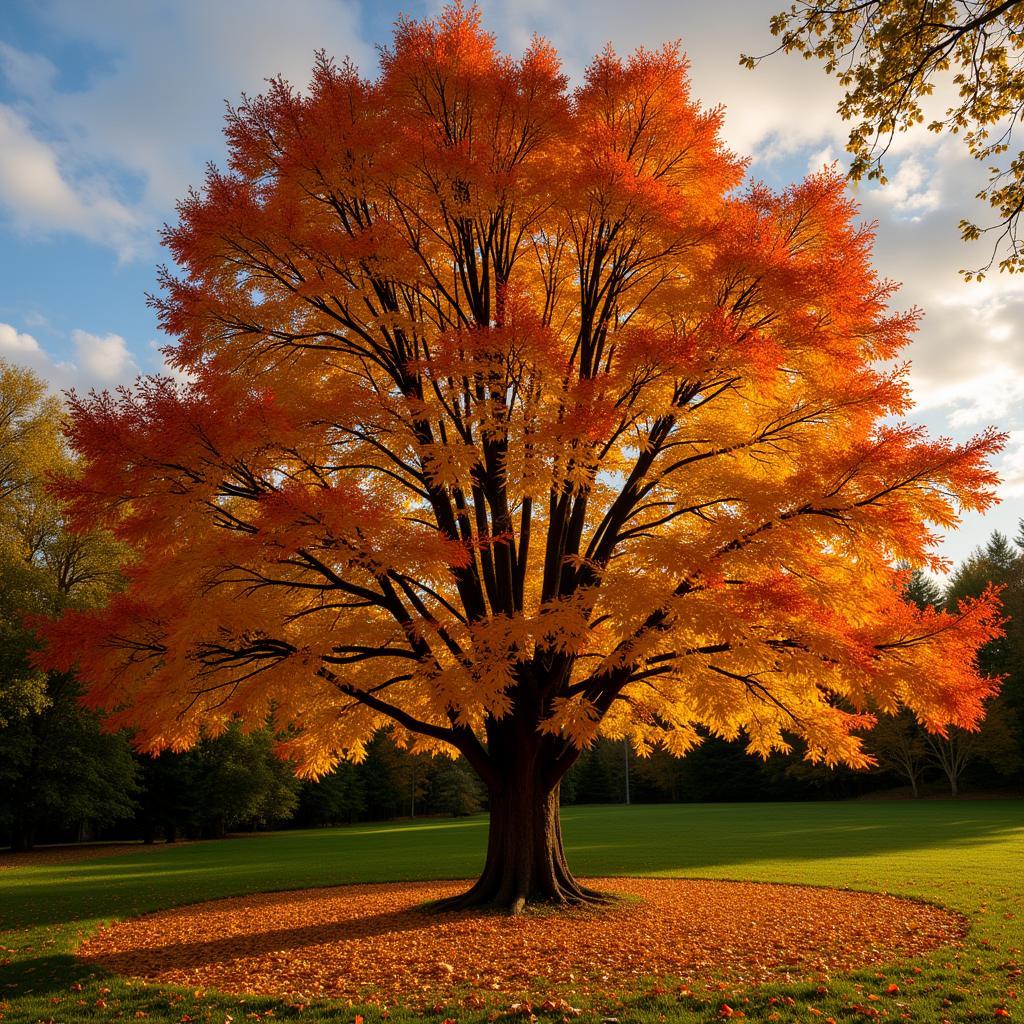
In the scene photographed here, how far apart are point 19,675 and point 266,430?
23.5 metres

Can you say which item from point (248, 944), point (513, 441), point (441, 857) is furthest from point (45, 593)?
point (513, 441)

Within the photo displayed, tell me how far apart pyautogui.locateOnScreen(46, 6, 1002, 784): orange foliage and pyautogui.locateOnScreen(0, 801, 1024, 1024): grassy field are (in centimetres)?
290

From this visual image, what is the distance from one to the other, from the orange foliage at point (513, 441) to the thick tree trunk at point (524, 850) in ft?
1.96

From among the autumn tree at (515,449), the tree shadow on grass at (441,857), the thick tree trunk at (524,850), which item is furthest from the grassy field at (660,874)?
the thick tree trunk at (524,850)

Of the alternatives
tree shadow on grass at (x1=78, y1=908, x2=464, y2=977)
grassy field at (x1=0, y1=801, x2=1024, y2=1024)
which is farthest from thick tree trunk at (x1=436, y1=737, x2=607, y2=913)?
grassy field at (x1=0, y1=801, x2=1024, y2=1024)

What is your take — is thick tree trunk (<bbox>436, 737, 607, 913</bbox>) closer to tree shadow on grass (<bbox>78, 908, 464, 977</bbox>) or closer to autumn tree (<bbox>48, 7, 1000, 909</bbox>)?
autumn tree (<bbox>48, 7, 1000, 909</bbox>)

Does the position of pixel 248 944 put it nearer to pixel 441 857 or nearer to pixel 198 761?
pixel 441 857

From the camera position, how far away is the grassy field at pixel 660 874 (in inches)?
257

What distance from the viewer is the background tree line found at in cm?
2906

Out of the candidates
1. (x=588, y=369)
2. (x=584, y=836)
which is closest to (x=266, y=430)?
(x=588, y=369)

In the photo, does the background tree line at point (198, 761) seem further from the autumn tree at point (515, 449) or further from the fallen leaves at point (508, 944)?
the fallen leaves at point (508, 944)

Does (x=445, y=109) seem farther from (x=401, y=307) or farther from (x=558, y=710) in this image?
(x=558, y=710)

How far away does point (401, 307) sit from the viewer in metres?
13.3

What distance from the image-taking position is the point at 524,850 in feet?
38.9
